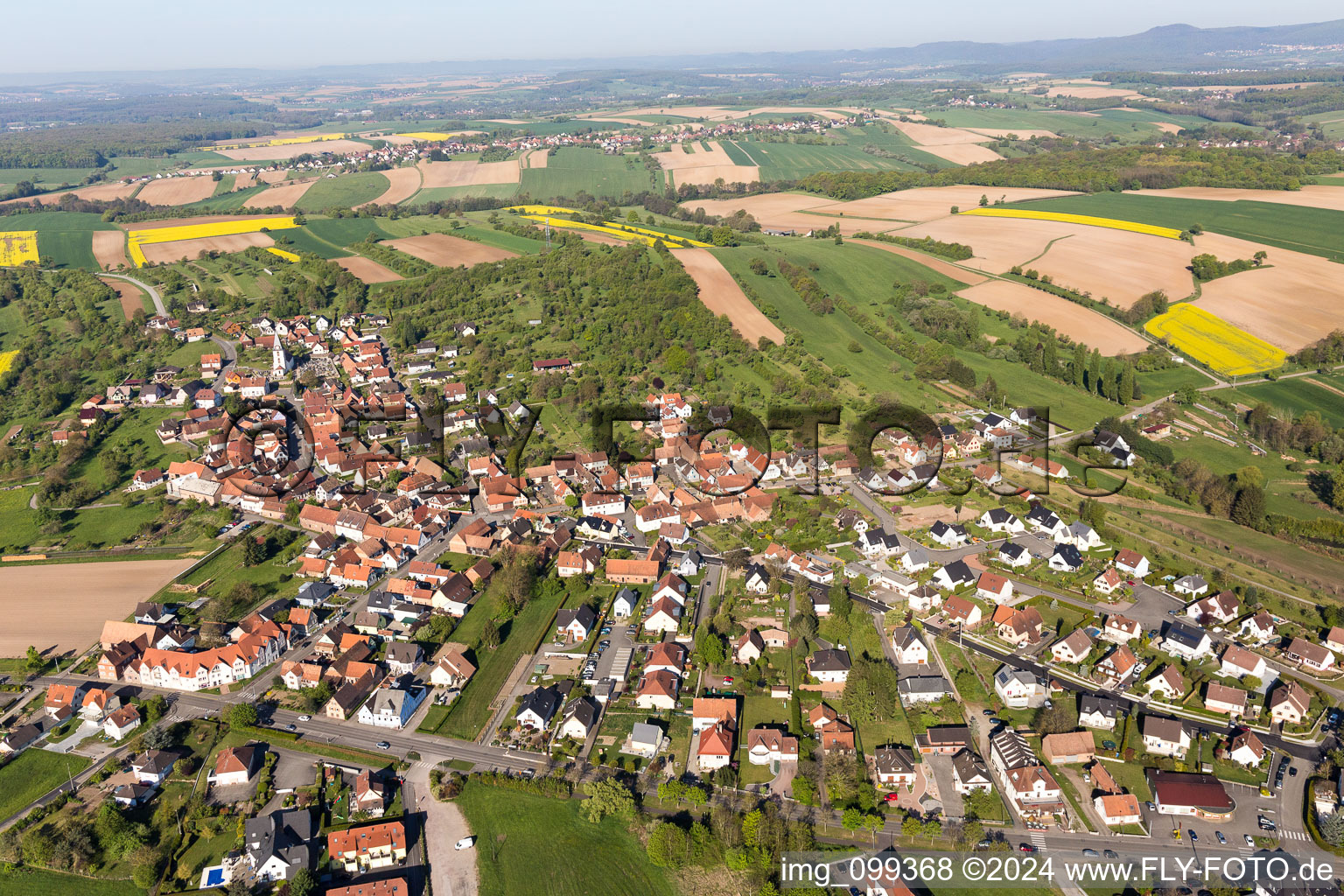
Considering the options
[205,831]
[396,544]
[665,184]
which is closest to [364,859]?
[205,831]

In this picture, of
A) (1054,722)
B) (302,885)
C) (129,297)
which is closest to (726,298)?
(1054,722)

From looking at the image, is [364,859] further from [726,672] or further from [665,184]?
[665,184]

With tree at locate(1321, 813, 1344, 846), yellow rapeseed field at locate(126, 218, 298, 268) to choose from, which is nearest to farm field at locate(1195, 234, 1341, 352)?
tree at locate(1321, 813, 1344, 846)

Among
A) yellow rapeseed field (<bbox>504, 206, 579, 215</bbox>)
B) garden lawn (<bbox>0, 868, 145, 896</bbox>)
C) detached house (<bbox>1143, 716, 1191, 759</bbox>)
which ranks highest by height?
yellow rapeseed field (<bbox>504, 206, 579, 215</bbox>)

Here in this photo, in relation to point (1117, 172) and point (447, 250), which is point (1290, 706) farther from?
point (1117, 172)

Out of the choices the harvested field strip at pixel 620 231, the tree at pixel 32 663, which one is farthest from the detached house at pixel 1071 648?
the harvested field strip at pixel 620 231

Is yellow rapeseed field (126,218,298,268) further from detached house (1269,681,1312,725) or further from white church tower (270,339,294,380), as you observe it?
detached house (1269,681,1312,725)
